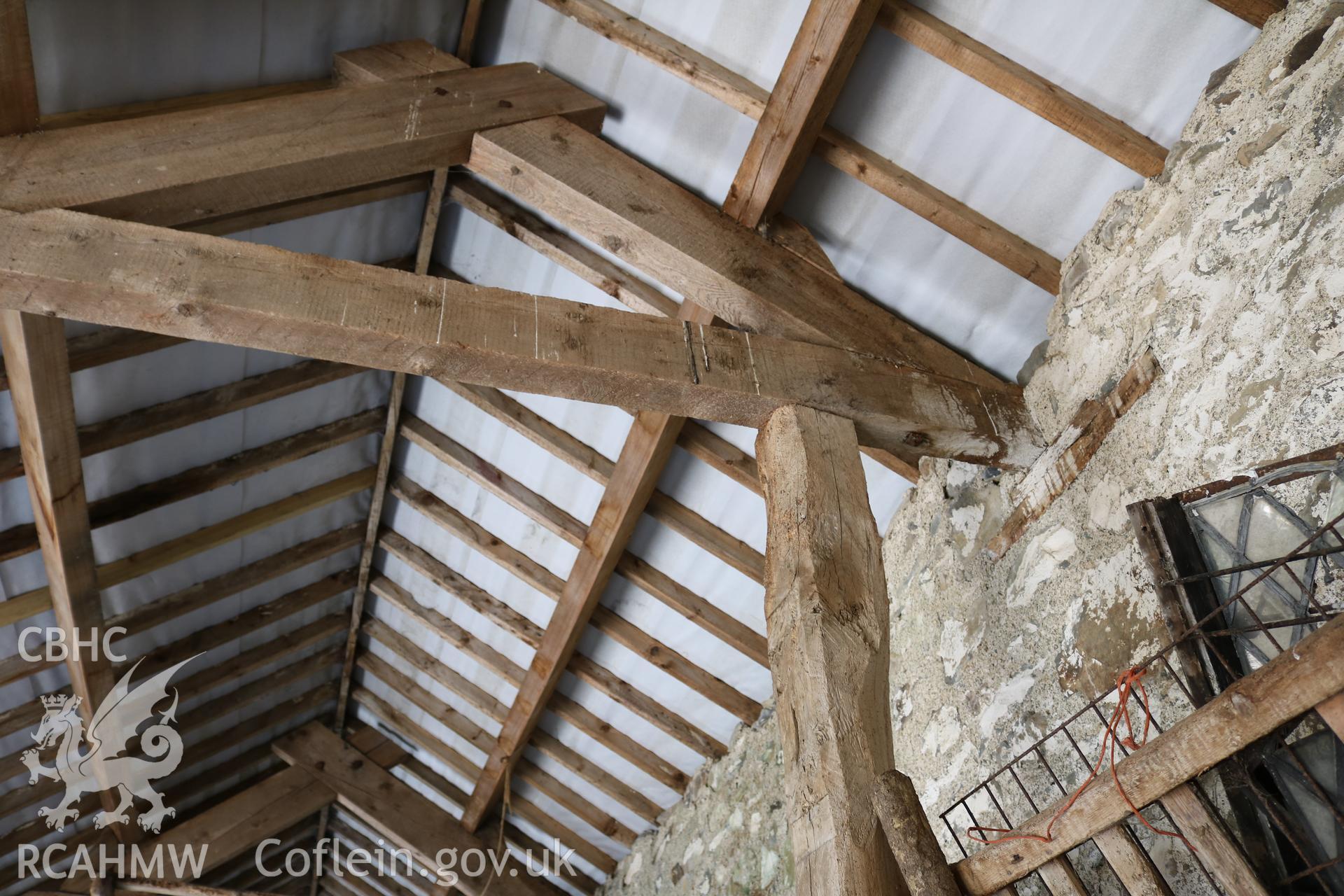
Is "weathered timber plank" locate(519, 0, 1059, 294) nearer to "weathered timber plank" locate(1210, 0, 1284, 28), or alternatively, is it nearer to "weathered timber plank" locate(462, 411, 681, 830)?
"weathered timber plank" locate(1210, 0, 1284, 28)

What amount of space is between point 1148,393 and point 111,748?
4845mm

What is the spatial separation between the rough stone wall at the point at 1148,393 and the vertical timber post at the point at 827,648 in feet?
1.72

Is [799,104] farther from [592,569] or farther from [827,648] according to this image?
[592,569]

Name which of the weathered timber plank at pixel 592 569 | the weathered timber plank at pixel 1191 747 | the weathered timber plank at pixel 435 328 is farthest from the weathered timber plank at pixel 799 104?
the weathered timber plank at pixel 1191 747

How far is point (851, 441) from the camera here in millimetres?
2336

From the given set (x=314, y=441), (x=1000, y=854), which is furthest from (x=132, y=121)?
(x=1000, y=854)

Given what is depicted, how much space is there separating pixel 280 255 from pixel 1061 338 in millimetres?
1992

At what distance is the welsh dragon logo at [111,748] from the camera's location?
4406 mm

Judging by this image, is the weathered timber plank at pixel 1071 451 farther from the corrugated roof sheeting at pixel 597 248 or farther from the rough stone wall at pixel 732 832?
the rough stone wall at pixel 732 832

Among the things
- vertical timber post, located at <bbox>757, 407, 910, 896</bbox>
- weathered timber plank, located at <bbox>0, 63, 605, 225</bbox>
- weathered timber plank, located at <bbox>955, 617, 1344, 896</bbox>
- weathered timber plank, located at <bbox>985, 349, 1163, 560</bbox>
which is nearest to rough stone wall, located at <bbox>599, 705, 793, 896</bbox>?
weathered timber plank, located at <bbox>985, 349, 1163, 560</bbox>

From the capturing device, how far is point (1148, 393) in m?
2.17

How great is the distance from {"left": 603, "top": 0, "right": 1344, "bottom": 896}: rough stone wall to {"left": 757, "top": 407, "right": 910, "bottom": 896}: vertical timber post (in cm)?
52

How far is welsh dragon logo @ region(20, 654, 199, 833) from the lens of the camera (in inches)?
173

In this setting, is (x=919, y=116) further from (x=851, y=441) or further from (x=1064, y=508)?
(x=1064, y=508)
